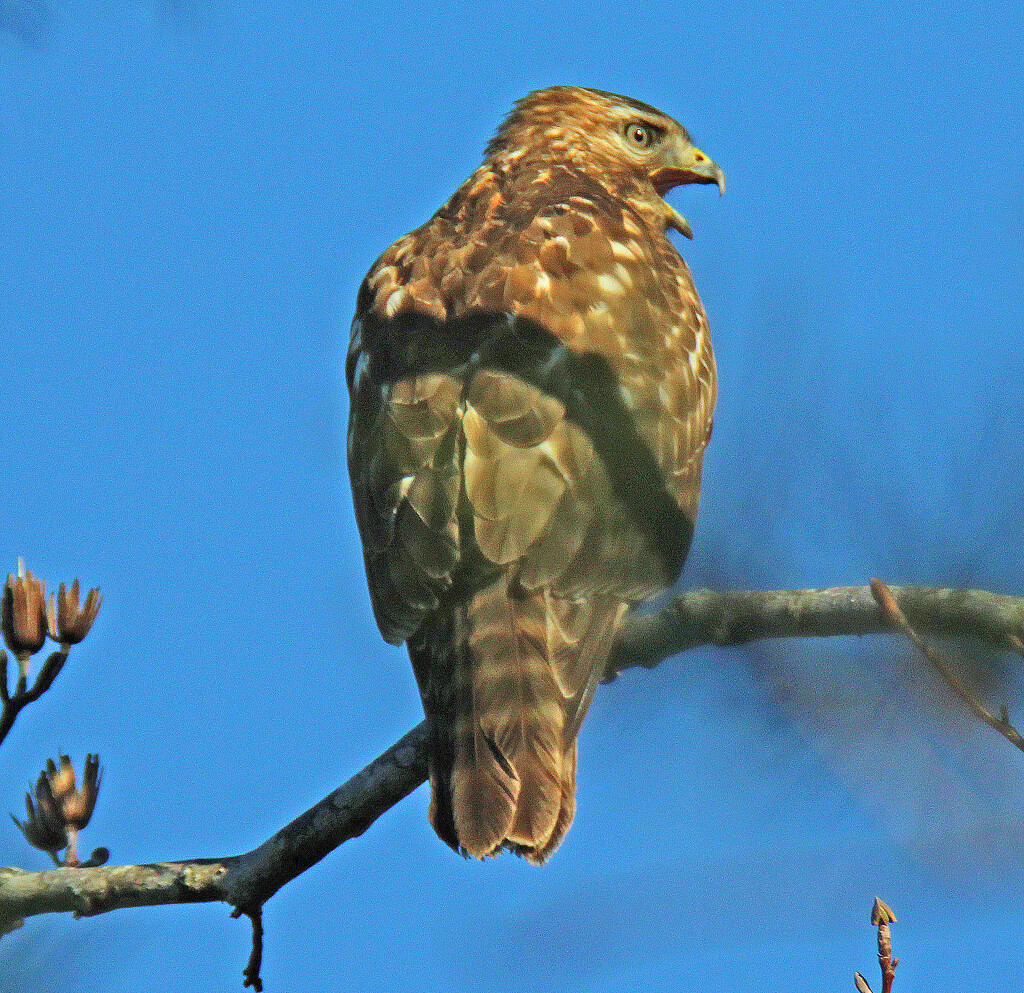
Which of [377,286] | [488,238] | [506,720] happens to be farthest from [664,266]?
[506,720]

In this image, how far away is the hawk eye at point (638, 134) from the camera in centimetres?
550

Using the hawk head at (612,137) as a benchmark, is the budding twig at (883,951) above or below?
below

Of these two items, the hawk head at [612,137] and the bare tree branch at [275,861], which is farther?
the hawk head at [612,137]

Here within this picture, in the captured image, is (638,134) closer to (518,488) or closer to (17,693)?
(518,488)

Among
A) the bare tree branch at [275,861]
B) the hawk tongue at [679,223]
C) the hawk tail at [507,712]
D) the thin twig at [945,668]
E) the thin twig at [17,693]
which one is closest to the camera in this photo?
the thin twig at [945,668]

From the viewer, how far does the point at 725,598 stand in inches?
74.7

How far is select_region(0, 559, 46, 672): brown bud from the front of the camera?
8.29ft

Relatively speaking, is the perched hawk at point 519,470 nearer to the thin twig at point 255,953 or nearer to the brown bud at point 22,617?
the thin twig at point 255,953

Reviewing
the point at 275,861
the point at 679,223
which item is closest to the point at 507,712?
the point at 275,861

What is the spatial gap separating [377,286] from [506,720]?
170 cm

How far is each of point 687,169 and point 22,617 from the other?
380 centimetres

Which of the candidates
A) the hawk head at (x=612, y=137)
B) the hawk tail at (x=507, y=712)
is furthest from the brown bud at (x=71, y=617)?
the hawk head at (x=612, y=137)

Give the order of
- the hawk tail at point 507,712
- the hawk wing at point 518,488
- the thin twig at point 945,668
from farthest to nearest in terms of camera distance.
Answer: the hawk wing at point 518,488 < the hawk tail at point 507,712 < the thin twig at point 945,668

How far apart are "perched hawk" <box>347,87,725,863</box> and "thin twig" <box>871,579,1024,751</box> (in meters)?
1.25
